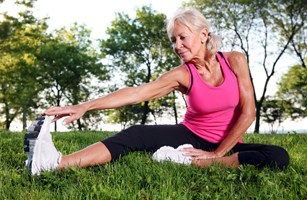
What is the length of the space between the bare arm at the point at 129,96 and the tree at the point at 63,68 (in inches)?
922

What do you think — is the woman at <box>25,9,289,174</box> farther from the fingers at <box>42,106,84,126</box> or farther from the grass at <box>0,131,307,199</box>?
the fingers at <box>42,106,84,126</box>

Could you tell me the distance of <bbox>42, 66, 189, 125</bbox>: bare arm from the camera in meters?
2.64

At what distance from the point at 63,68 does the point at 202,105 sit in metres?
25.3

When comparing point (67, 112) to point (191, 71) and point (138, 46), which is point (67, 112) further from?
point (138, 46)

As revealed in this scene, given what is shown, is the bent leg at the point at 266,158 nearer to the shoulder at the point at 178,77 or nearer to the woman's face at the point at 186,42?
the shoulder at the point at 178,77

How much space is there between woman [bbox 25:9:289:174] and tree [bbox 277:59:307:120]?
76.5 feet

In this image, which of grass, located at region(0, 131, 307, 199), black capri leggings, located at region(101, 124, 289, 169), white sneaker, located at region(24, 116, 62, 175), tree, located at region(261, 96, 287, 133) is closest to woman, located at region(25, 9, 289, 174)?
black capri leggings, located at region(101, 124, 289, 169)

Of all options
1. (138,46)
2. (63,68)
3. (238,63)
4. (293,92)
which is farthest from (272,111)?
(238,63)

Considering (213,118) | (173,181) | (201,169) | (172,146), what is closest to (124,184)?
(173,181)

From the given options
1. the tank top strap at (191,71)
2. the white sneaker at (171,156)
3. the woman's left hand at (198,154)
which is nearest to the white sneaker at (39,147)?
the white sneaker at (171,156)

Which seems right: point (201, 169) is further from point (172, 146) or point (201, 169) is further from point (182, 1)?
point (182, 1)

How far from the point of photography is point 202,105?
11.4ft

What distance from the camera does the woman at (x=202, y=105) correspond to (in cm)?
313

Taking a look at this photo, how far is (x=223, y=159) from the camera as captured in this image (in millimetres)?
3139
